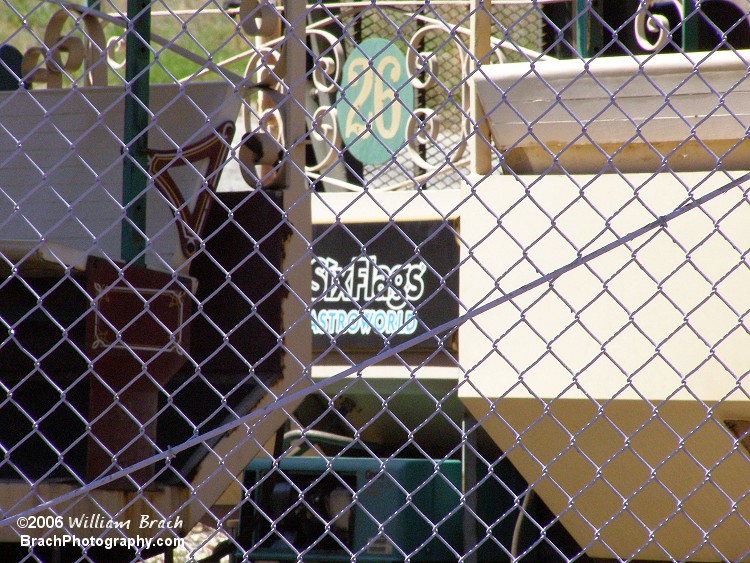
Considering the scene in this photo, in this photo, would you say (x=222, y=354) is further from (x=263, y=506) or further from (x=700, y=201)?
(x=700, y=201)

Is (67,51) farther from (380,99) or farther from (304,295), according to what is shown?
(380,99)

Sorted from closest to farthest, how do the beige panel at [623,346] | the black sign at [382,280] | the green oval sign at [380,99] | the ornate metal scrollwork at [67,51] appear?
the beige panel at [623,346] → the ornate metal scrollwork at [67,51] → the black sign at [382,280] → the green oval sign at [380,99]

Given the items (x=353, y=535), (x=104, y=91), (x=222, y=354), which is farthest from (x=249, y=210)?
(x=353, y=535)

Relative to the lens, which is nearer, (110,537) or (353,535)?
(110,537)

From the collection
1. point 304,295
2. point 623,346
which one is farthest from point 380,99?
point 623,346

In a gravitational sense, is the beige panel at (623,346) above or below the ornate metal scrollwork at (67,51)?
below

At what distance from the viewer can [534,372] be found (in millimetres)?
2988

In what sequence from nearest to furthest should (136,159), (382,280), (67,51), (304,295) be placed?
(136,159), (304,295), (67,51), (382,280)

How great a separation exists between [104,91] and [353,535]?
2.21m

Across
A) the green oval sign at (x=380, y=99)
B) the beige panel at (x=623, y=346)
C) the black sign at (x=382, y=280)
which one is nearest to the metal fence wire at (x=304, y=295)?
the beige panel at (x=623, y=346)

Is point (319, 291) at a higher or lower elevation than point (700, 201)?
lower

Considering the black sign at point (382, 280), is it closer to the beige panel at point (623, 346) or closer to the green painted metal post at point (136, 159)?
the beige panel at point (623, 346)

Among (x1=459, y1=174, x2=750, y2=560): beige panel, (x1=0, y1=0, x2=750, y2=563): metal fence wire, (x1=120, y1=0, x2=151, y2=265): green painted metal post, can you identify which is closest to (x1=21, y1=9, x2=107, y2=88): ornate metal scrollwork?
(x1=0, y1=0, x2=750, y2=563): metal fence wire

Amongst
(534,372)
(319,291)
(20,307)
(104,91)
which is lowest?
(319,291)
